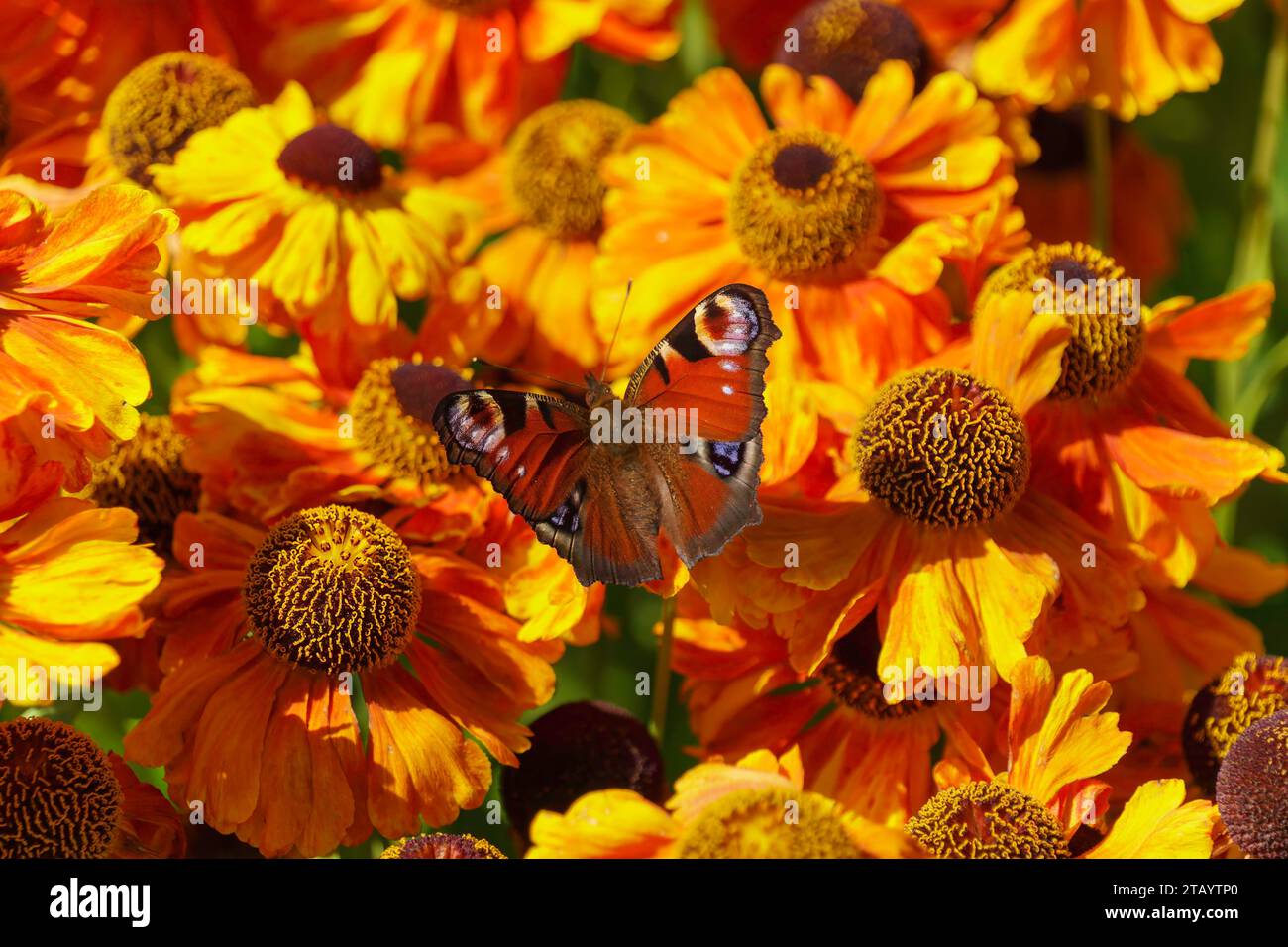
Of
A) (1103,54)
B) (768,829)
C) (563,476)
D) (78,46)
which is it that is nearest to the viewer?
(768,829)

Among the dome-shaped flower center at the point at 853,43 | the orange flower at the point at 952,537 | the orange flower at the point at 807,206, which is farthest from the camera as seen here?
the dome-shaped flower center at the point at 853,43

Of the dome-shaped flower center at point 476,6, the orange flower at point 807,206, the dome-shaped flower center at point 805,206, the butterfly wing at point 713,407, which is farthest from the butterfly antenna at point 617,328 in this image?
the dome-shaped flower center at point 476,6

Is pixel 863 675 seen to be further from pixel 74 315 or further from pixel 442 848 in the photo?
pixel 74 315

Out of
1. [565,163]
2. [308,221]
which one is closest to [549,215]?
[565,163]

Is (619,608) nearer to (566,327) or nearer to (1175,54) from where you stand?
(566,327)

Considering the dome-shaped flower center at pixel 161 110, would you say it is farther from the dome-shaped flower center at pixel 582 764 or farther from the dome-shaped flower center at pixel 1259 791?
the dome-shaped flower center at pixel 1259 791

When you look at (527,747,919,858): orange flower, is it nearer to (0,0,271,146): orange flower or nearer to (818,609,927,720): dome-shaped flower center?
(818,609,927,720): dome-shaped flower center
